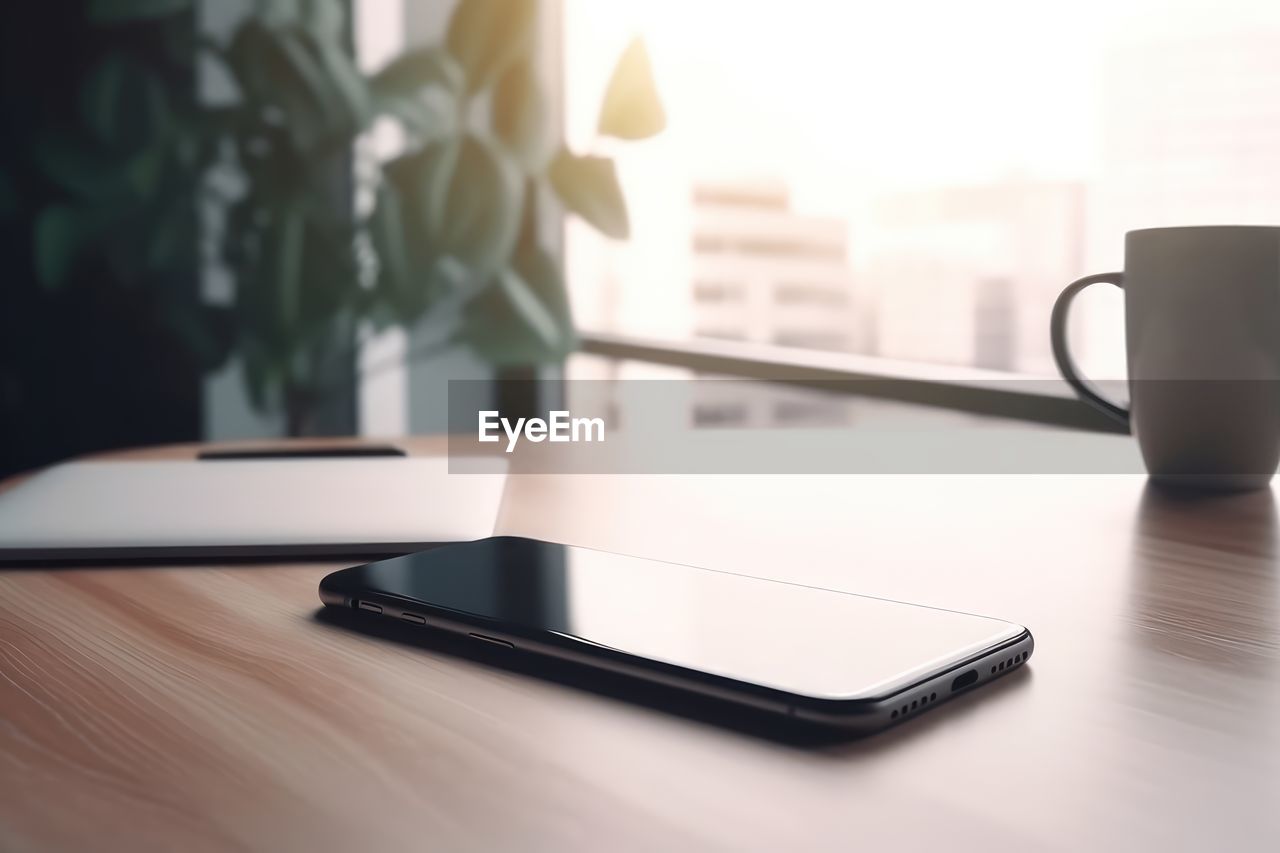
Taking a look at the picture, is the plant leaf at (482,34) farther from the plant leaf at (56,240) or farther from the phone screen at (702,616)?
the phone screen at (702,616)

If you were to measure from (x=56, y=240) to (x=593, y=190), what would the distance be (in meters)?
0.82

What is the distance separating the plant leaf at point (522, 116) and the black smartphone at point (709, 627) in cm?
130

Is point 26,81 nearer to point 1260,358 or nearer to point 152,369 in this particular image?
point 152,369

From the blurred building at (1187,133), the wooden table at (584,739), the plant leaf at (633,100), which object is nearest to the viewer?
the wooden table at (584,739)

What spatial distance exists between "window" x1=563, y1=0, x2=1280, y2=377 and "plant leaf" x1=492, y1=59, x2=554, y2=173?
0.19 meters

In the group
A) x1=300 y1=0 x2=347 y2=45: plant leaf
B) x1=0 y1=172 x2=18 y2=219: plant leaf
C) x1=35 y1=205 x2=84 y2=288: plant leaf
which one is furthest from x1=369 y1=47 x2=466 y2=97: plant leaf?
x1=0 y1=172 x2=18 y2=219: plant leaf

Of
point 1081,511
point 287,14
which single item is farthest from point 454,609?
point 287,14

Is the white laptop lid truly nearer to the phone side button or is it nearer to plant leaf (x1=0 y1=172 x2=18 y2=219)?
the phone side button

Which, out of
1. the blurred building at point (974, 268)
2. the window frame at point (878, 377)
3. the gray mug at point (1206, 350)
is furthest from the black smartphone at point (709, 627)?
the blurred building at point (974, 268)

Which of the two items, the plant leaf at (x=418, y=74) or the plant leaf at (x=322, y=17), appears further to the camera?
the plant leaf at (x=322, y=17)

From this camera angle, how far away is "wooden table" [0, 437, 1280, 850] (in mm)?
239

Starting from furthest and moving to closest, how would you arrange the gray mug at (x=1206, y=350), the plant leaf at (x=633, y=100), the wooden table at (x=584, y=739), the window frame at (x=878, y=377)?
the plant leaf at (x=633, y=100), the window frame at (x=878, y=377), the gray mug at (x=1206, y=350), the wooden table at (x=584, y=739)

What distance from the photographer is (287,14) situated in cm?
182

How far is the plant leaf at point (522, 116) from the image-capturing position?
166 centimetres
